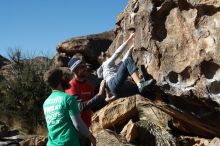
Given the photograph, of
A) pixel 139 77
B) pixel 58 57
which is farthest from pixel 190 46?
pixel 58 57

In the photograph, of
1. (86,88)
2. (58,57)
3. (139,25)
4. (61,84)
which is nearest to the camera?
(61,84)

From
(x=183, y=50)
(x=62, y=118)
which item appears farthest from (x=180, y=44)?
(x=62, y=118)

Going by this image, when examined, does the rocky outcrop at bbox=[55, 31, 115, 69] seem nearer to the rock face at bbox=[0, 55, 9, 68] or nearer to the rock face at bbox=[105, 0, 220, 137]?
the rock face at bbox=[105, 0, 220, 137]

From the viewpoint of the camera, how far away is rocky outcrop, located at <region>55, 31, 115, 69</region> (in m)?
Answer: 18.5

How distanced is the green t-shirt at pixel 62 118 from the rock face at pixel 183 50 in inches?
150

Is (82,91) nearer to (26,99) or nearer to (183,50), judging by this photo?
(183,50)

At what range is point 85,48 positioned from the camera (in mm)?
18344

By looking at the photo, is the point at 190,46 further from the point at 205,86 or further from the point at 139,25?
the point at 139,25

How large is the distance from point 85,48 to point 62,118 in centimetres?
1235

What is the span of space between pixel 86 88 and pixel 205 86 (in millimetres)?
2446

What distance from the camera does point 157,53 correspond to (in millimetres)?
10195

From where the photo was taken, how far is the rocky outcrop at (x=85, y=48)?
727 inches

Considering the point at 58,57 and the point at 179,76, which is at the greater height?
the point at 58,57

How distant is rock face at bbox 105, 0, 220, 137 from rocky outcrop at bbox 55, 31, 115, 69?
7.37m
